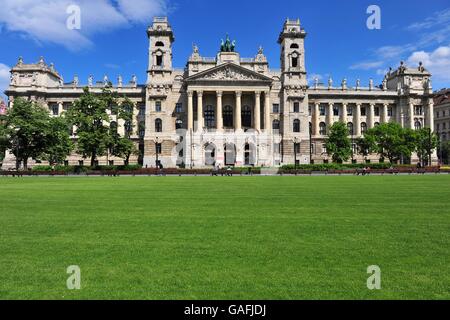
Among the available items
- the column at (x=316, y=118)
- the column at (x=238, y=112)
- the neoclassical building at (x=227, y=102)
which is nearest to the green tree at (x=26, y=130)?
the neoclassical building at (x=227, y=102)

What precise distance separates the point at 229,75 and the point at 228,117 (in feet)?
31.6

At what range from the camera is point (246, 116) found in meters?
75.1

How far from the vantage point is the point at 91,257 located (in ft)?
24.0

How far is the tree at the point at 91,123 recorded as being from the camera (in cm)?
5400

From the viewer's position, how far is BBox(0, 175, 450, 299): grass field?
559cm

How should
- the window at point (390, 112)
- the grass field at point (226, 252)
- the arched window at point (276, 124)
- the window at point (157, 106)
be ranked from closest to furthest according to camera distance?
the grass field at point (226, 252)
the window at point (157, 106)
the arched window at point (276, 124)
the window at point (390, 112)

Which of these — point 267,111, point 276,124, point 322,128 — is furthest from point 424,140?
point 267,111

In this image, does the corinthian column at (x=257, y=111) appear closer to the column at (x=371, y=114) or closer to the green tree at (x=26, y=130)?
the column at (x=371, y=114)

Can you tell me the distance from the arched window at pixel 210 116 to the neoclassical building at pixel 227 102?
225 millimetres

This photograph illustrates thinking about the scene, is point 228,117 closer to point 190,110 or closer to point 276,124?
point 190,110

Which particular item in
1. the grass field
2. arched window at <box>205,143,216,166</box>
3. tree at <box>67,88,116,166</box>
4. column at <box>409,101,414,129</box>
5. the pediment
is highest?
the pediment

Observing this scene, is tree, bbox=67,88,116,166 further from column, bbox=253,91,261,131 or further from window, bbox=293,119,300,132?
window, bbox=293,119,300,132

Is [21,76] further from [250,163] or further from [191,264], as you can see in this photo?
[191,264]

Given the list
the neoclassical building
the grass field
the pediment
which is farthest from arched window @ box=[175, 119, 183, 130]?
the grass field
